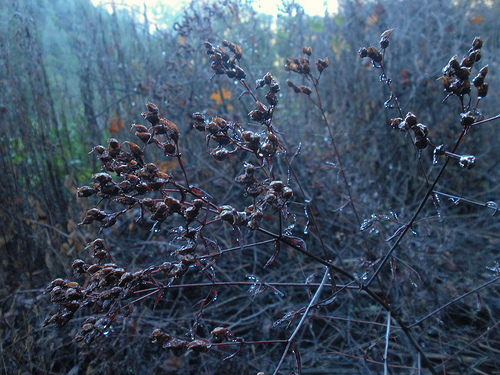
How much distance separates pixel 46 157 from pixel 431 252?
275 cm

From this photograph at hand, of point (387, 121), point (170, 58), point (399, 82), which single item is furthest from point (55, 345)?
point (399, 82)

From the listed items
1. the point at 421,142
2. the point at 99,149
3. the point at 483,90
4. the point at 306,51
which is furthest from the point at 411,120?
the point at 99,149

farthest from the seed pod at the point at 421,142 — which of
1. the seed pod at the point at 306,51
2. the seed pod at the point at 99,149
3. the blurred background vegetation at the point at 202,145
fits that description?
the seed pod at the point at 99,149

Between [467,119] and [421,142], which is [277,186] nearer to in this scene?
[421,142]

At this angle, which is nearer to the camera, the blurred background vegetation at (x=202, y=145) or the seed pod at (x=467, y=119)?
the seed pod at (x=467, y=119)

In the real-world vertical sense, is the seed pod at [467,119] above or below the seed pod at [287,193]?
above

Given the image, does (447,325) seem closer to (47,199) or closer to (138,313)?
(138,313)

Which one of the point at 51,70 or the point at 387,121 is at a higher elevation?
the point at 51,70

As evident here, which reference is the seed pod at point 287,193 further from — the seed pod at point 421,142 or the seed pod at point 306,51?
the seed pod at point 306,51

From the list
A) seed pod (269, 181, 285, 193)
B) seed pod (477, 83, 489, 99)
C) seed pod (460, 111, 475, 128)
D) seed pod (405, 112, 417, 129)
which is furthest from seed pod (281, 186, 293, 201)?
seed pod (477, 83, 489, 99)

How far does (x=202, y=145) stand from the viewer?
3.05m

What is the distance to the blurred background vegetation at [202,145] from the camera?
1.91 metres

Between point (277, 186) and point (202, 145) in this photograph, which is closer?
point (277, 186)

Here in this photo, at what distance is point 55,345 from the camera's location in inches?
74.8
